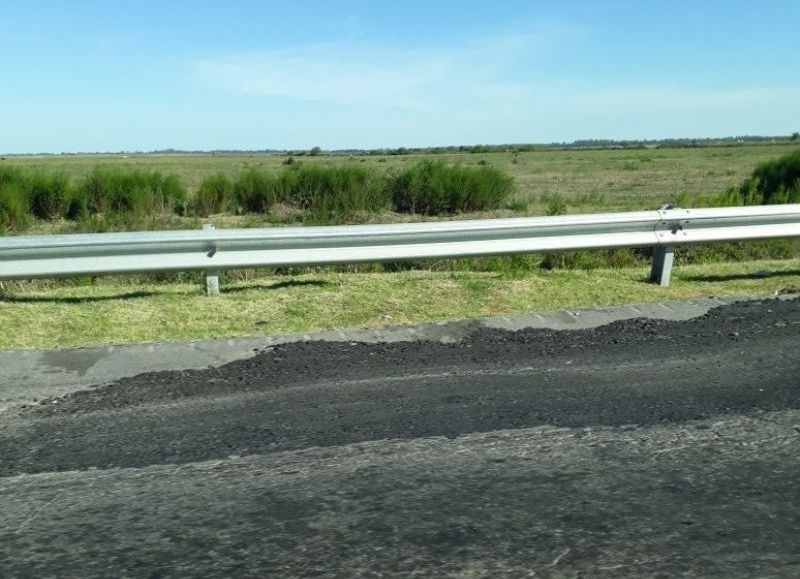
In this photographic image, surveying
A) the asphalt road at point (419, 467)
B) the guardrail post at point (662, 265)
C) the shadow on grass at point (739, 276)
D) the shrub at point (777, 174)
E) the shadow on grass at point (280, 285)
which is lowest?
the asphalt road at point (419, 467)

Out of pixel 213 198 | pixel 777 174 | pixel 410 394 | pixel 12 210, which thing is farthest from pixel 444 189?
pixel 410 394

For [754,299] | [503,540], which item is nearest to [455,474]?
[503,540]

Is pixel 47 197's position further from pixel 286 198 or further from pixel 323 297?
pixel 323 297

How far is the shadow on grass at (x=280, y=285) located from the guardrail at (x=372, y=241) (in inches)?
11.4

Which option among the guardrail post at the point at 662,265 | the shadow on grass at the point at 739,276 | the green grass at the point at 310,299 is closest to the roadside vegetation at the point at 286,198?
the shadow on grass at the point at 739,276

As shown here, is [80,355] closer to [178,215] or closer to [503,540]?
[503,540]

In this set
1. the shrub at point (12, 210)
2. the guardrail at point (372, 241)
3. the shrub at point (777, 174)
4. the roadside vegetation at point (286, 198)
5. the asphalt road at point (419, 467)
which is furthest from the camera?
the shrub at point (777, 174)

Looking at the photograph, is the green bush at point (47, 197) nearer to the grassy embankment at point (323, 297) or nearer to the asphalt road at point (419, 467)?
the grassy embankment at point (323, 297)

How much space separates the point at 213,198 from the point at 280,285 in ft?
54.6

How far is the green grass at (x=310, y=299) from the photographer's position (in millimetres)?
7188

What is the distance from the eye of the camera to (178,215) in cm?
2288

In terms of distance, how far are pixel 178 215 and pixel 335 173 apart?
4762 mm

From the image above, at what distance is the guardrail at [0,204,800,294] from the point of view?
26.0 feet

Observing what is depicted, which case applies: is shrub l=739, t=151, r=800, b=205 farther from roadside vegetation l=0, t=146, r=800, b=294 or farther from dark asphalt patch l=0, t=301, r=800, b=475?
dark asphalt patch l=0, t=301, r=800, b=475
